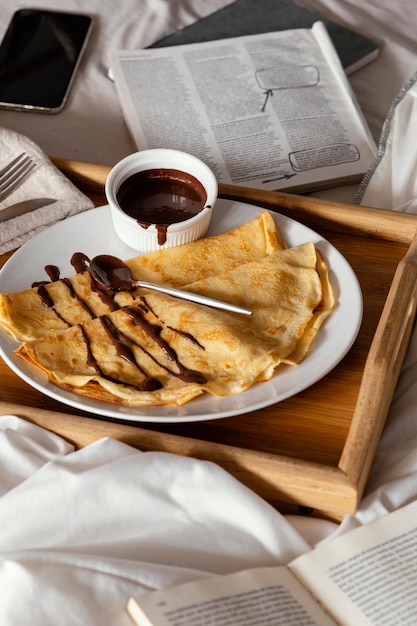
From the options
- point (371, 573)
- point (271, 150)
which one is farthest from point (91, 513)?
point (271, 150)

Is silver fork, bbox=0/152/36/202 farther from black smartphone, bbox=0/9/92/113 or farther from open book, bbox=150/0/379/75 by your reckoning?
open book, bbox=150/0/379/75

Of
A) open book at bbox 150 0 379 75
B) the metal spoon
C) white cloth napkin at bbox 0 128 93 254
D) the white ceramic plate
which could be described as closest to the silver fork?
white cloth napkin at bbox 0 128 93 254

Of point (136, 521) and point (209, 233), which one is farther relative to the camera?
point (209, 233)

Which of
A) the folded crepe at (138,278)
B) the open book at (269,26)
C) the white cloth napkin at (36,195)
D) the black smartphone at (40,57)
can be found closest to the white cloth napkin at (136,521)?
the folded crepe at (138,278)

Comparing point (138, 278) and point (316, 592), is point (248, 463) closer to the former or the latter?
point (316, 592)

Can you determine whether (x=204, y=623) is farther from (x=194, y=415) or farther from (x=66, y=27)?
(x=66, y=27)

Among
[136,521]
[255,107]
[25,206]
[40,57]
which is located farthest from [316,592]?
[40,57]

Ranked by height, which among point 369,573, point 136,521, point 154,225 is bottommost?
point 369,573
